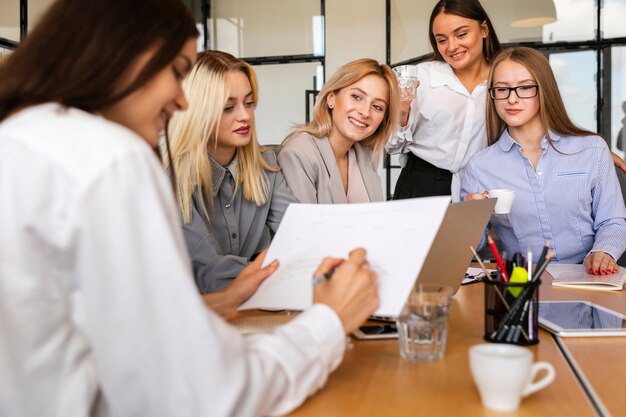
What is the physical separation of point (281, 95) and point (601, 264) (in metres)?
6.15

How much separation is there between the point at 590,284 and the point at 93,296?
1477 mm

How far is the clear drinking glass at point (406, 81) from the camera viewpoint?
9.54ft

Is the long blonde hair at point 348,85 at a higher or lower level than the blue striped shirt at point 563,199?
higher

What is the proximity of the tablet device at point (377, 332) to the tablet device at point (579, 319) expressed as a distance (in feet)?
1.01

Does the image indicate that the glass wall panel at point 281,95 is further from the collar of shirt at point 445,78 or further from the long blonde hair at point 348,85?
the long blonde hair at point 348,85

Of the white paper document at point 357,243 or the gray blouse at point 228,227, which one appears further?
the gray blouse at point 228,227

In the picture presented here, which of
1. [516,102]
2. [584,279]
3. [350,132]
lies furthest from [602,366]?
[350,132]

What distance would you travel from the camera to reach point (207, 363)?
0.75 meters

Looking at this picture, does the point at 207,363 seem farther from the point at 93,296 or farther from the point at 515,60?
the point at 515,60

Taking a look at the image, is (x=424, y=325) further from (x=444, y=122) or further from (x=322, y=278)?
(x=444, y=122)

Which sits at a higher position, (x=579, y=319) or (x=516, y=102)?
(x=516, y=102)

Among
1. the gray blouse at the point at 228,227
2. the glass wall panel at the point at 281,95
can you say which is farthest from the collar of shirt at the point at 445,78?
the glass wall panel at the point at 281,95

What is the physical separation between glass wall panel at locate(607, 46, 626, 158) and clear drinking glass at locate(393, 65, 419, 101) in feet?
13.4

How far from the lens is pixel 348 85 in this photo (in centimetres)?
275
